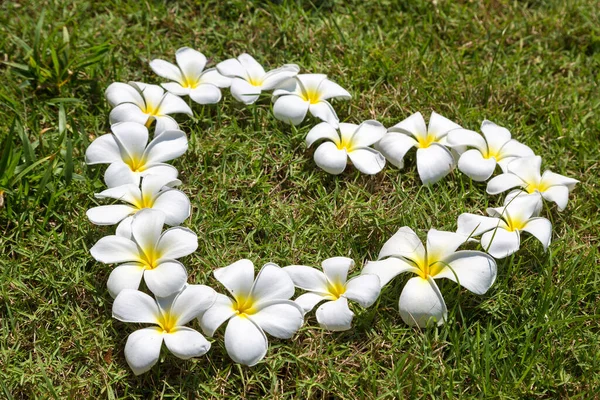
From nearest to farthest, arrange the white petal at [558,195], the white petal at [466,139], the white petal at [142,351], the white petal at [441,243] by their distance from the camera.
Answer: the white petal at [142,351] → the white petal at [441,243] → the white petal at [558,195] → the white petal at [466,139]

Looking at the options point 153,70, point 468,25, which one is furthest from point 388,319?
point 468,25

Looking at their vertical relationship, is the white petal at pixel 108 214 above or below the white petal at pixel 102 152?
below

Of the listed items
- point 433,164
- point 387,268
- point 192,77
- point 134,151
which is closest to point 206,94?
point 192,77

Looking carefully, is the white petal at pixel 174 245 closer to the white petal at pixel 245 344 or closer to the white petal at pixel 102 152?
the white petal at pixel 245 344

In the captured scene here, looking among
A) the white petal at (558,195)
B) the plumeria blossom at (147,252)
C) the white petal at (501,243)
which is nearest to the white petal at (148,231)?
the plumeria blossom at (147,252)

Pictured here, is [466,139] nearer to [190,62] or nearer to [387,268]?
[387,268]

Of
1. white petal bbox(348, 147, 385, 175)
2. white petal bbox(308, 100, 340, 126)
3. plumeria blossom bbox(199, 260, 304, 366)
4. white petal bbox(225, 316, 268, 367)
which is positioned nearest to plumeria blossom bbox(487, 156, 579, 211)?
white petal bbox(348, 147, 385, 175)
